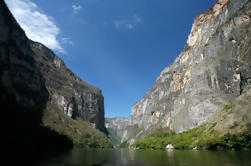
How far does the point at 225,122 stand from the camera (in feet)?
312

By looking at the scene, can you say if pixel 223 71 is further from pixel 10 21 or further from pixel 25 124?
pixel 10 21

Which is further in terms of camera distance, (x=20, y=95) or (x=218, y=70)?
(x=20, y=95)

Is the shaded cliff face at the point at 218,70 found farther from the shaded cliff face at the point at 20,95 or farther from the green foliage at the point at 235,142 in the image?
the shaded cliff face at the point at 20,95

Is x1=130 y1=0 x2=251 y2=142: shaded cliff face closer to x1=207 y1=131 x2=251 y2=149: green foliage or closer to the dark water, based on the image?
x1=207 y1=131 x2=251 y2=149: green foliage

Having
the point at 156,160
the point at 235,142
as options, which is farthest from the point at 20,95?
the point at 235,142

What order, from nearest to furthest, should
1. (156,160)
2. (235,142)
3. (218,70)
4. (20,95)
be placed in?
(156,160)
(235,142)
(218,70)
(20,95)

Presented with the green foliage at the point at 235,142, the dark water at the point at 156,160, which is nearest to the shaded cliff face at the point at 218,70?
the green foliage at the point at 235,142

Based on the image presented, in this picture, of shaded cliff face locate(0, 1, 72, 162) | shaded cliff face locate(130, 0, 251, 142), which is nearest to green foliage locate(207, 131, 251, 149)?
shaded cliff face locate(130, 0, 251, 142)

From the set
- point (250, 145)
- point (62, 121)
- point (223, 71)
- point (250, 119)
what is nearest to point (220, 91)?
point (223, 71)

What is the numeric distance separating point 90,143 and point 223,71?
13773 cm

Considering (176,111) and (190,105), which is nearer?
(190,105)

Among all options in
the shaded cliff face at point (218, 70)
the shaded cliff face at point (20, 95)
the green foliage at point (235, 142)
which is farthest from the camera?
the shaded cliff face at point (218, 70)

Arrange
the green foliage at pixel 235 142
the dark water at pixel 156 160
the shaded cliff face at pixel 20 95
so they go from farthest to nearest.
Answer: the shaded cliff face at pixel 20 95
the green foliage at pixel 235 142
the dark water at pixel 156 160

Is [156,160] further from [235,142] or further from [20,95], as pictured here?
[20,95]
